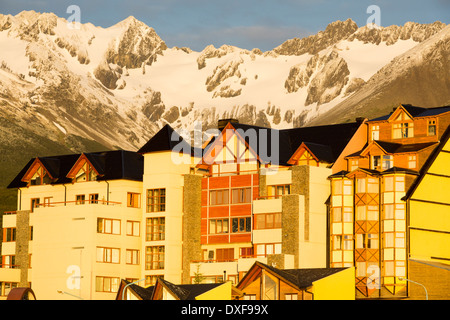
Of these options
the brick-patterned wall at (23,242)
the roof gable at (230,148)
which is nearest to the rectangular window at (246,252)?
the roof gable at (230,148)

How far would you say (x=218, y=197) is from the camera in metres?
104

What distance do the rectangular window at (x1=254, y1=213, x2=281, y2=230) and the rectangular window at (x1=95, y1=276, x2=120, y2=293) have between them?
15679 mm

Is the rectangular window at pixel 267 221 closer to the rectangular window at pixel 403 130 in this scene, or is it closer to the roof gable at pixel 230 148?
the roof gable at pixel 230 148

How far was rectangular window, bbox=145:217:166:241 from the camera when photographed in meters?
106

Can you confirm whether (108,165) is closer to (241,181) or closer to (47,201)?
(47,201)

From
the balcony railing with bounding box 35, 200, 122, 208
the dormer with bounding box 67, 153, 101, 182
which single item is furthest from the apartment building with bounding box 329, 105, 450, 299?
the dormer with bounding box 67, 153, 101, 182

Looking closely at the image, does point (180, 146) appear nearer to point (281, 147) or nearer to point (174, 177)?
point (174, 177)

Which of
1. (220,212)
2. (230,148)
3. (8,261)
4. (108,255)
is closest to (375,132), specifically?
(230,148)

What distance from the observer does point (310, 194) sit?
9800 cm

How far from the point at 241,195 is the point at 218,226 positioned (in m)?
4.00

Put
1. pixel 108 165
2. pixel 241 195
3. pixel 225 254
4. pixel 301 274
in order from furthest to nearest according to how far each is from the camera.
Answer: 1. pixel 108 165
2. pixel 225 254
3. pixel 241 195
4. pixel 301 274
